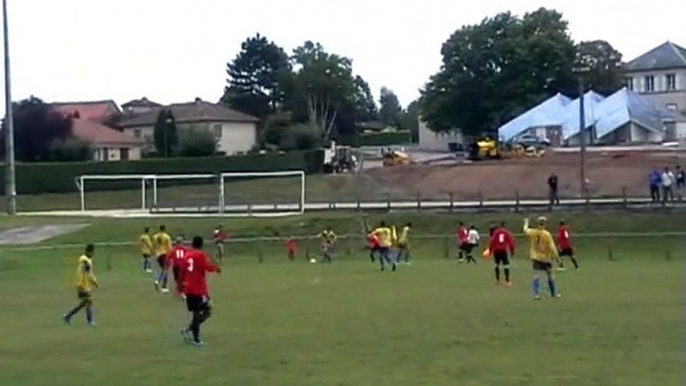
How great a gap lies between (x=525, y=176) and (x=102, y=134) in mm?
51141

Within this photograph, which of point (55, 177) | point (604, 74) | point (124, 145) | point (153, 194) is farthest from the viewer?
point (604, 74)

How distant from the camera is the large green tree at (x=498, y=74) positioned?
129 m

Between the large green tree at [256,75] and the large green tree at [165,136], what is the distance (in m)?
47.3

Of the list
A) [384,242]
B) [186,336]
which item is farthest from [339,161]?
[186,336]

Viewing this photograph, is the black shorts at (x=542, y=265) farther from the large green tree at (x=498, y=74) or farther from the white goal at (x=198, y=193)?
the large green tree at (x=498, y=74)

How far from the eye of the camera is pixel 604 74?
136500 mm

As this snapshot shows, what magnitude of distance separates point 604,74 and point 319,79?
31153mm

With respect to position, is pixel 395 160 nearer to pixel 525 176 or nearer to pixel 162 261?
pixel 525 176

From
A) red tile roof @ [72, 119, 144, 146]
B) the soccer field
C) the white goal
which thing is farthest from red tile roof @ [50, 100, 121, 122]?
the soccer field

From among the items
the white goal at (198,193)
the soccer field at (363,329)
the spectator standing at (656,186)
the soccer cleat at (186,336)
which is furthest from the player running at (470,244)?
the soccer cleat at (186,336)

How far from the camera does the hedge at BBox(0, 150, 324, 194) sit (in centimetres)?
8650

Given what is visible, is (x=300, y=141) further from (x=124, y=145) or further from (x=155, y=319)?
(x=155, y=319)

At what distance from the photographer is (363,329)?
76.5 feet

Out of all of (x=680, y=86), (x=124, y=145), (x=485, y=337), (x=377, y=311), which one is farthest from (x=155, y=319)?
(x=680, y=86)
